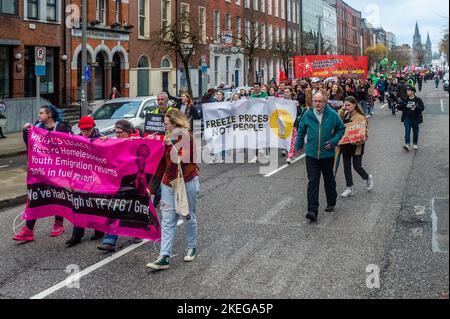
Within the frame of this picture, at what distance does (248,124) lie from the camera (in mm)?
14492

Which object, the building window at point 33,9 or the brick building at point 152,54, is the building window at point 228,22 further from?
the building window at point 33,9

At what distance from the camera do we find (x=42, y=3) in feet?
93.8

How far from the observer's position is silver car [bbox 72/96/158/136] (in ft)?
53.4

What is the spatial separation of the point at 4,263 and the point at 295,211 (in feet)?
14.1

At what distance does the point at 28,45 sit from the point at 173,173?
24.4 metres

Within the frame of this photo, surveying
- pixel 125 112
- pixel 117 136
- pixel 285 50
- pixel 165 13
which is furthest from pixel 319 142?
pixel 285 50

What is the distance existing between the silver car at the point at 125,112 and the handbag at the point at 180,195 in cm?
994

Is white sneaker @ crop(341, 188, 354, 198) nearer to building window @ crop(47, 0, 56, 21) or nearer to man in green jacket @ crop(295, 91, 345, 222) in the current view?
man in green jacket @ crop(295, 91, 345, 222)

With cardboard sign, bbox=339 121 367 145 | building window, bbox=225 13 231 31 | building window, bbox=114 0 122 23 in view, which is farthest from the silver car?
building window, bbox=225 13 231 31

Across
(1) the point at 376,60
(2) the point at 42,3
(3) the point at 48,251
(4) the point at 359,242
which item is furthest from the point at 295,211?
(1) the point at 376,60

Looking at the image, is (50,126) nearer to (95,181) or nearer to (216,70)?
(95,181)

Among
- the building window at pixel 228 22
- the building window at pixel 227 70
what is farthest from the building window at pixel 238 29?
the building window at pixel 227 70
